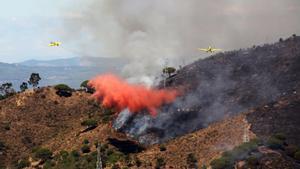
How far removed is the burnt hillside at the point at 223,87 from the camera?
151500 millimetres

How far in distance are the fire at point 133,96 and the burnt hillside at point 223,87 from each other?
3.35 meters

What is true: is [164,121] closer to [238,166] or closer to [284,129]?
[284,129]

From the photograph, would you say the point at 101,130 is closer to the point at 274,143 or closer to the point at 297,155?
the point at 274,143

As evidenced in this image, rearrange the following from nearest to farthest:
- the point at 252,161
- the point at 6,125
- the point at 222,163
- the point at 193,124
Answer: the point at 252,161 → the point at 222,163 → the point at 193,124 → the point at 6,125

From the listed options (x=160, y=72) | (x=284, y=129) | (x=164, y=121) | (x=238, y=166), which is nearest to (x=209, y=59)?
(x=160, y=72)

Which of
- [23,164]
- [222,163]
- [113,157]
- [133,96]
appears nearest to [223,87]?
[133,96]

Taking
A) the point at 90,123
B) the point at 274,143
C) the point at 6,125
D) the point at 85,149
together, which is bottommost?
the point at 85,149

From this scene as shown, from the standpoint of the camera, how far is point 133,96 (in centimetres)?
16475

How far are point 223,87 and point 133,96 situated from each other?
2737 centimetres

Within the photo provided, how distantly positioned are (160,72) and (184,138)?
2086 inches

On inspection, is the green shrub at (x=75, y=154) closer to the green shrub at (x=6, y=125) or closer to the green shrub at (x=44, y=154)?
the green shrub at (x=44, y=154)

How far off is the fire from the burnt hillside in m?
3.35

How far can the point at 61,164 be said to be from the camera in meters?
143

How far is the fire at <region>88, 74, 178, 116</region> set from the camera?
160m
